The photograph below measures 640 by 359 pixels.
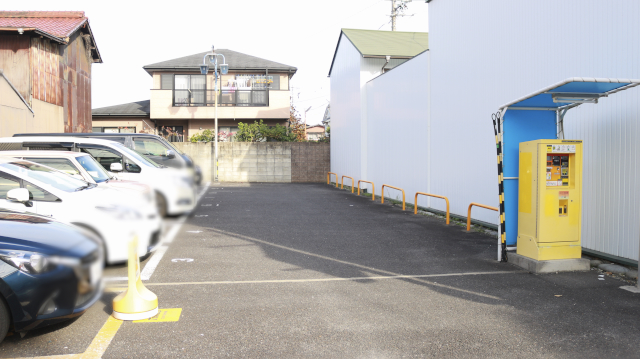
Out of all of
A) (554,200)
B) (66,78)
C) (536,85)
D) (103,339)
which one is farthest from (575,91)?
(66,78)

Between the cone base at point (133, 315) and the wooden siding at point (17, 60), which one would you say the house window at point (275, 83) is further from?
the cone base at point (133, 315)

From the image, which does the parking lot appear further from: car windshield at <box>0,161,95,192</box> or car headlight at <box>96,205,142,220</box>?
car windshield at <box>0,161,95,192</box>

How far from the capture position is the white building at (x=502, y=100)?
6055mm

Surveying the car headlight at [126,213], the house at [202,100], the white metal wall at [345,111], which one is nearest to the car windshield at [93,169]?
the car headlight at [126,213]

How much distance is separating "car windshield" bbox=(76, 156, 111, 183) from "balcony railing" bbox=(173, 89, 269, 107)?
20.3 meters

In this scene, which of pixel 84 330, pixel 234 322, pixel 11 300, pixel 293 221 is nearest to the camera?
pixel 11 300

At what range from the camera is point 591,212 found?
6613 mm

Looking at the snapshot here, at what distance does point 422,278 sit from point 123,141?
7725 millimetres

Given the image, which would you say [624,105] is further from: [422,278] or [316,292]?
[316,292]

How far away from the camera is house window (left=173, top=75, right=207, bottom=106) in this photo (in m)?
26.9

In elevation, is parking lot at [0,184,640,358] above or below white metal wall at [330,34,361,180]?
below

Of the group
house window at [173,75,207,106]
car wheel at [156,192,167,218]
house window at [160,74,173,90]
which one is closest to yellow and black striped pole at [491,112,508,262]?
car wheel at [156,192,167,218]

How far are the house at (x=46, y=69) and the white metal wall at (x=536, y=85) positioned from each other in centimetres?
1184

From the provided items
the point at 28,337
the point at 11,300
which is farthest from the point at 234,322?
the point at 11,300
